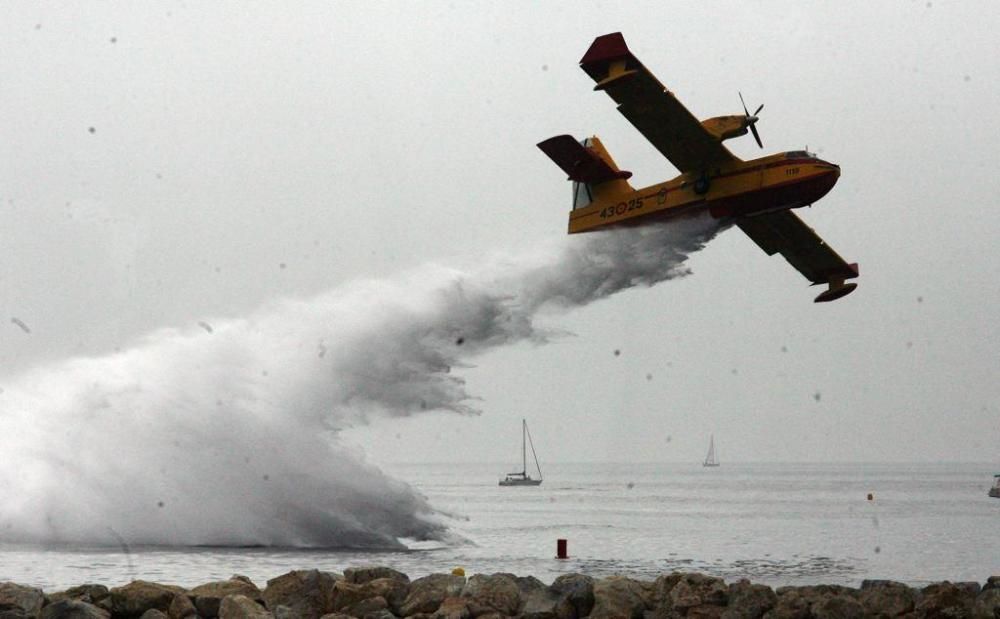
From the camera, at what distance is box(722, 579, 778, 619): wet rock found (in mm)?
16000

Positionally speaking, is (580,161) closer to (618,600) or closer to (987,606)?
(618,600)

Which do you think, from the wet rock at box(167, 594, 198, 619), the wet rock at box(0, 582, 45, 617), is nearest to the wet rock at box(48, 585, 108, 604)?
the wet rock at box(0, 582, 45, 617)

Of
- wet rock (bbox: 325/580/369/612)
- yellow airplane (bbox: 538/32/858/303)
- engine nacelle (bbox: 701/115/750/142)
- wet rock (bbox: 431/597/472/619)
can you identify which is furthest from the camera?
engine nacelle (bbox: 701/115/750/142)

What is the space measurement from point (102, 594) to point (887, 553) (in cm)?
3119

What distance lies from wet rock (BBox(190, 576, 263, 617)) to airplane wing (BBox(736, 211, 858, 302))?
1686 centimetres

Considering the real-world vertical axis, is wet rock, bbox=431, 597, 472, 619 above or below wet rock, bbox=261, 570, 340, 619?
below

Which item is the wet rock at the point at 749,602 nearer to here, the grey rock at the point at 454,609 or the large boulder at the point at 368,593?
the grey rock at the point at 454,609

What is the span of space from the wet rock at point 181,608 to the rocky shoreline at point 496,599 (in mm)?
14

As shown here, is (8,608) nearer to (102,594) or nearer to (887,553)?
(102,594)

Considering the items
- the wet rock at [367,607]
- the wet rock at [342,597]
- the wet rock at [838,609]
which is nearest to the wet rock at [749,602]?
the wet rock at [838,609]

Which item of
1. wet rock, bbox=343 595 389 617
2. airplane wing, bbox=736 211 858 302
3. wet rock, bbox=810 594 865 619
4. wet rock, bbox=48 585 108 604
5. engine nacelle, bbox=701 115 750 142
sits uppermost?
engine nacelle, bbox=701 115 750 142

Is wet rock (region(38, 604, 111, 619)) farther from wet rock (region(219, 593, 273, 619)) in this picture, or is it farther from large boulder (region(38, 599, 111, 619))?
wet rock (region(219, 593, 273, 619))

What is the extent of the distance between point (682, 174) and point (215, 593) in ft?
51.5

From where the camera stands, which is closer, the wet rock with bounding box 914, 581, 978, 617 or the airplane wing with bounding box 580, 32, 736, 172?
the wet rock with bounding box 914, 581, 978, 617
